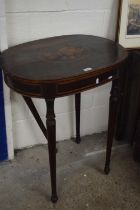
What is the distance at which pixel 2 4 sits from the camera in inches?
47.6

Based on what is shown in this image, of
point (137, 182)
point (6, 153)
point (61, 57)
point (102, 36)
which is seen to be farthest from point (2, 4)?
point (137, 182)

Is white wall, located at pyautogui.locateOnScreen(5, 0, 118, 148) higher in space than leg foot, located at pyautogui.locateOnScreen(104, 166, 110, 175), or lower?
higher

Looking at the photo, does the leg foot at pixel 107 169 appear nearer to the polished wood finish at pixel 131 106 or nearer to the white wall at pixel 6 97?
the polished wood finish at pixel 131 106

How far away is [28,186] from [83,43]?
77cm

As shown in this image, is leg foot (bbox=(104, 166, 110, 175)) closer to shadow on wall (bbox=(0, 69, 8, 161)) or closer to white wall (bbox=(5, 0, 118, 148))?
white wall (bbox=(5, 0, 118, 148))

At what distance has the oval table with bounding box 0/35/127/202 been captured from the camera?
1.02 m

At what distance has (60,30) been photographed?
4.68 feet

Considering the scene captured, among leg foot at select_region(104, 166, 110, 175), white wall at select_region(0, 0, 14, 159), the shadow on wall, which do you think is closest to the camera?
white wall at select_region(0, 0, 14, 159)

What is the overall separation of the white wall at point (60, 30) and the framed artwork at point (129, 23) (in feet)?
0.19

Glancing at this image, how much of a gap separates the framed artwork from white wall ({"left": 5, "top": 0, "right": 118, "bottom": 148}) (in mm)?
57

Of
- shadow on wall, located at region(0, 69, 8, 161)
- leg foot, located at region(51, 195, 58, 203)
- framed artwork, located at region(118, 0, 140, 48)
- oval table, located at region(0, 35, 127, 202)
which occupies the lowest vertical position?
leg foot, located at region(51, 195, 58, 203)

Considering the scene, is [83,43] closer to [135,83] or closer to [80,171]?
[135,83]

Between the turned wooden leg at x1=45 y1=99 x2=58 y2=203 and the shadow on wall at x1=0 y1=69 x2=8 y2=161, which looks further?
the shadow on wall at x1=0 y1=69 x2=8 y2=161

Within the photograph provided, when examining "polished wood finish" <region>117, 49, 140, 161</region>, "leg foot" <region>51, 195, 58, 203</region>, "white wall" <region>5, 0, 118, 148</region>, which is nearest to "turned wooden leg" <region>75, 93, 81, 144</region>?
"white wall" <region>5, 0, 118, 148</region>
